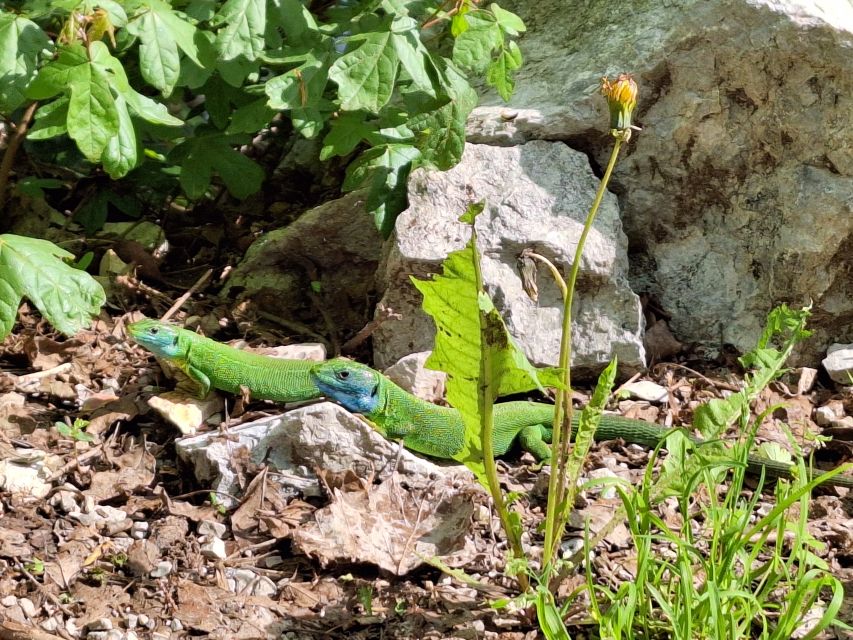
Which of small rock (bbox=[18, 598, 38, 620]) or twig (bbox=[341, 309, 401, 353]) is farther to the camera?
twig (bbox=[341, 309, 401, 353])

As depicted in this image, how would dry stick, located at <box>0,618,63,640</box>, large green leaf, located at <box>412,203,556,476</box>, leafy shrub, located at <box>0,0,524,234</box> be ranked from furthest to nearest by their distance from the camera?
leafy shrub, located at <box>0,0,524,234</box>, dry stick, located at <box>0,618,63,640</box>, large green leaf, located at <box>412,203,556,476</box>

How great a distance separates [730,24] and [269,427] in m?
2.57

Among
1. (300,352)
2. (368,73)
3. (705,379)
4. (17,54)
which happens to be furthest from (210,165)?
(705,379)

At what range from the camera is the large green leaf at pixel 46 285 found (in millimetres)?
3553

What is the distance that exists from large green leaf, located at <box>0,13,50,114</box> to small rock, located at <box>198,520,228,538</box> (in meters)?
1.78

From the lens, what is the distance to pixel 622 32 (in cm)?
451

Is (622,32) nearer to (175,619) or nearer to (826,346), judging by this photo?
(826,346)

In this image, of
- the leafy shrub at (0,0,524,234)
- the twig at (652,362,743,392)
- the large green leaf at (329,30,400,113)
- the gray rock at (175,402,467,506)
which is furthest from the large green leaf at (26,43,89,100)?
the twig at (652,362,743,392)

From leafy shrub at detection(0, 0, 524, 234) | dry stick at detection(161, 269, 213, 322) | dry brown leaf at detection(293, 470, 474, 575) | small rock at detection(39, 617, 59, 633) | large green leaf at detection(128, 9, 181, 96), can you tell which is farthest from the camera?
dry stick at detection(161, 269, 213, 322)

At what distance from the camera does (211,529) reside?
354 cm

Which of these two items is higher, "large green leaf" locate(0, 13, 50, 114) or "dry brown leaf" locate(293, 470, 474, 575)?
"large green leaf" locate(0, 13, 50, 114)

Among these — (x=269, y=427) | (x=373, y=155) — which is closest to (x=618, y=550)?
(x=269, y=427)

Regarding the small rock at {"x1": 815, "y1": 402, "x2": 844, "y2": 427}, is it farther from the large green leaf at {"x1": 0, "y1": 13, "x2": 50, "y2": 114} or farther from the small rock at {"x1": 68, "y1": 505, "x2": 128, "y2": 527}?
the large green leaf at {"x1": 0, "y1": 13, "x2": 50, "y2": 114}

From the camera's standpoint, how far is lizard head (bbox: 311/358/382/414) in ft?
13.1
